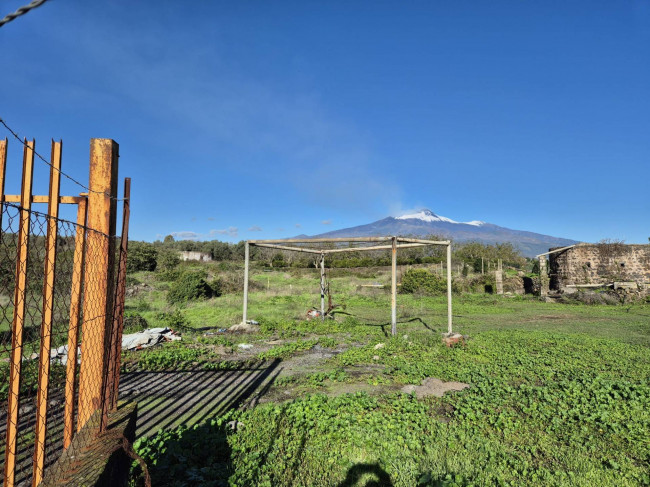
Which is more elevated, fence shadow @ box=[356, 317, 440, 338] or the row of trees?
the row of trees

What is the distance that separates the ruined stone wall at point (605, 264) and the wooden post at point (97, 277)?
23.3m

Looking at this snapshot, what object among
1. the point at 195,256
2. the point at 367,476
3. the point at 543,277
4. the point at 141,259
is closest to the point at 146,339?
the point at 367,476

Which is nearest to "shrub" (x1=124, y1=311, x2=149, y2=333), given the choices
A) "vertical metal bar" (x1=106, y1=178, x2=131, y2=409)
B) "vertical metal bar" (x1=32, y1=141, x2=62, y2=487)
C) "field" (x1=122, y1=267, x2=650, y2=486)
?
"field" (x1=122, y1=267, x2=650, y2=486)

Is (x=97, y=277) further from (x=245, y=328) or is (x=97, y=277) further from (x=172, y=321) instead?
(x=172, y=321)

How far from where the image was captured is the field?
3.32 meters

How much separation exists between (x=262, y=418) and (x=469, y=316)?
37.8 feet

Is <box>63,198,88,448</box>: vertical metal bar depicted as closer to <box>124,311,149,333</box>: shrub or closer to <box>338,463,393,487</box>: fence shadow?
<box>338,463,393,487</box>: fence shadow

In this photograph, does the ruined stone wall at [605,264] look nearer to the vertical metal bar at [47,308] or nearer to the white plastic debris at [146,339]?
the white plastic debris at [146,339]

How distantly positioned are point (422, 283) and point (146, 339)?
53.7ft

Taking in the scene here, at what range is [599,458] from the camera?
3.54 meters

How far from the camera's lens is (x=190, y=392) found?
5.54 meters

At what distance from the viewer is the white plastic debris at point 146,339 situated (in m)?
8.39

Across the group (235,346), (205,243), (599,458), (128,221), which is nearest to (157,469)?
(128,221)

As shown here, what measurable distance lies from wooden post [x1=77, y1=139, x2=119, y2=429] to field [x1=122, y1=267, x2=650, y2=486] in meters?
1.13
